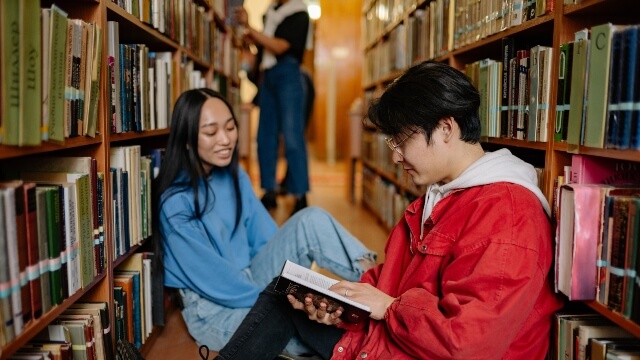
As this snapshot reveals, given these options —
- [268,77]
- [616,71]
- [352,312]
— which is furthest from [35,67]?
[268,77]

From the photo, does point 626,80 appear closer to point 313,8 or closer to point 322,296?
point 322,296

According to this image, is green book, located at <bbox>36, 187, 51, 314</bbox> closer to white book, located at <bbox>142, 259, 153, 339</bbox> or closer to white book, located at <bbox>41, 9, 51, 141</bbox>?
white book, located at <bbox>41, 9, 51, 141</bbox>

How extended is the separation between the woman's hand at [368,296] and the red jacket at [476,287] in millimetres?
35

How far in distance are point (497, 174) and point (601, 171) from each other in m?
0.24

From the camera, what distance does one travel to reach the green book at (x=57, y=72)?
992 mm

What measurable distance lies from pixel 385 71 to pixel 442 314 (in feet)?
9.50

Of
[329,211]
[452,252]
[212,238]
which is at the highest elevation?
[452,252]

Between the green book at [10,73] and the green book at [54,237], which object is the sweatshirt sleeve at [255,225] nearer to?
the green book at [54,237]

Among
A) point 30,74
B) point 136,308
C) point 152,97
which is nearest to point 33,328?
point 30,74

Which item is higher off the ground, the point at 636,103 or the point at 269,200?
the point at 636,103

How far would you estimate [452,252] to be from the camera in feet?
3.49

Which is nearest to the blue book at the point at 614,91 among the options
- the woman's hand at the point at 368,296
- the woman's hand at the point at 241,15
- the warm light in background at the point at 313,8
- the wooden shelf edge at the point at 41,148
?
the woman's hand at the point at 368,296

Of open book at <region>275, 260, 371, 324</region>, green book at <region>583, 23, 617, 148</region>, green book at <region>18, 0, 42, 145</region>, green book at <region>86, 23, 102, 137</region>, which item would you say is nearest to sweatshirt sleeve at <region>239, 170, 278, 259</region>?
open book at <region>275, 260, 371, 324</region>

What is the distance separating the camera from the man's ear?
3.71 ft
